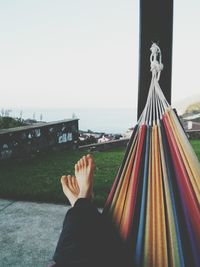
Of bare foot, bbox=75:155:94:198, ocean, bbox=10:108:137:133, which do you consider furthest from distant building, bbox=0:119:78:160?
bare foot, bbox=75:155:94:198

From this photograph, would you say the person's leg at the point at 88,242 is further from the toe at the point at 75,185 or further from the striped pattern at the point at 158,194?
the toe at the point at 75,185

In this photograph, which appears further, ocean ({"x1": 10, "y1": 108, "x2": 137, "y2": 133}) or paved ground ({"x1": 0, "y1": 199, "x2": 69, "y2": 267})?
ocean ({"x1": 10, "y1": 108, "x2": 137, "y2": 133})

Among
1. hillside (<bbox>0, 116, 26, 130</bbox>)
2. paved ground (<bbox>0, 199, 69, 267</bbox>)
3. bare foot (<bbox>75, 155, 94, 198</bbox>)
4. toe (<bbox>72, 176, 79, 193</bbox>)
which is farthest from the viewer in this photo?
hillside (<bbox>0, 116, 26, 130</bbox>)

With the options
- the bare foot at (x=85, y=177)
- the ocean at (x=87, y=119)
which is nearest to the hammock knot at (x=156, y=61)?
the bare foot at (x=85, y=177)

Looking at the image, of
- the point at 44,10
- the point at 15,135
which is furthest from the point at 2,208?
the point at 44,10

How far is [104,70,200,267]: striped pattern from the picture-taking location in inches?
36.3

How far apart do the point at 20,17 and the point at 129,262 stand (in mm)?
5809

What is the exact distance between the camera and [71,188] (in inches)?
53.5

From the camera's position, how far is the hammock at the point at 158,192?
92 cm

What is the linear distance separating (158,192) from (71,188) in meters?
0.44

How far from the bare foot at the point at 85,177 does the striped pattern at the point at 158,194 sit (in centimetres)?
15

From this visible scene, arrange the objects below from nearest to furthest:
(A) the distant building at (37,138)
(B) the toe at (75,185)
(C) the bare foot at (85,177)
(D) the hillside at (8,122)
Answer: (C) the bare foot at (85,177)
(B) the toe at (75,185)
(A) the distant building at (37,138)
(D) the hillside at (8,122)

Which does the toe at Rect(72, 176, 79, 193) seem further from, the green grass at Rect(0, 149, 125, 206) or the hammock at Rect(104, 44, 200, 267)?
the green grass at Rect(0, 149, 125, 206)

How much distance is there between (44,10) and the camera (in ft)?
16.6
